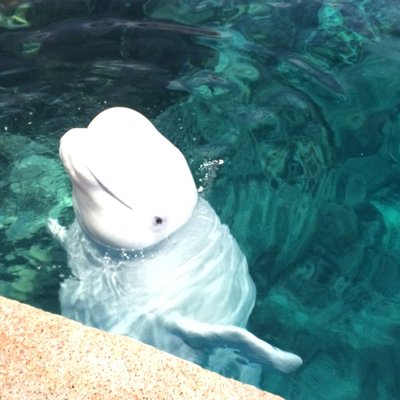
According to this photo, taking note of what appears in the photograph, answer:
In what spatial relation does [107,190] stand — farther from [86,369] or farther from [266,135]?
[266,135]

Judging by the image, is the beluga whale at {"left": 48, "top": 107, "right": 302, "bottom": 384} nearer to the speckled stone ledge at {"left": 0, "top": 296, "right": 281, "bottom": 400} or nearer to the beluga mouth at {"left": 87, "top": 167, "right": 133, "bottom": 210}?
the beluga mouth at {"left": 87, "top": 167, "right": 133, "bottom": 210}

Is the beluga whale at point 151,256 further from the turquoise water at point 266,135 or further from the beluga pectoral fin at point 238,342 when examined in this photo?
the turquoise water at point 266,135

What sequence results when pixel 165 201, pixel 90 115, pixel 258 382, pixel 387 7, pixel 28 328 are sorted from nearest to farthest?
pixel 28 328 < pixel 165 201 < pixel 258 382 < pixel 90 115 < pixel 387 7

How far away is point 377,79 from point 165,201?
3074mm

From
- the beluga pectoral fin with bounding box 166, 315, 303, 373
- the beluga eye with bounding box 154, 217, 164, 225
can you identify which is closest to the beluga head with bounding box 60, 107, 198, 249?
the beluga eye with bounding box 154, 217, 164, 225

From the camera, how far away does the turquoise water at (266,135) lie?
4.89 m

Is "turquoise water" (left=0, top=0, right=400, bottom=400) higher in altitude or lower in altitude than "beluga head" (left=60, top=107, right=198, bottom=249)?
lower

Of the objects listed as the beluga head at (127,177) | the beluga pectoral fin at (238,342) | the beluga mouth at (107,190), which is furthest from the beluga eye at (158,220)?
the beluga pectoral fin at (238,342)

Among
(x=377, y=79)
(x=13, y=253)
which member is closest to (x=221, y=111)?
(x=377, y=79)

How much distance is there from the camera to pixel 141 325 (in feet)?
14.2

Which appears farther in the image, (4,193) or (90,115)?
(90,115)

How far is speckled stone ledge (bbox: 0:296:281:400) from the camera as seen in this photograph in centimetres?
307

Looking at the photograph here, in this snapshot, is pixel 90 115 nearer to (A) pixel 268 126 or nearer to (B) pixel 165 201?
(A) pixel 268 126

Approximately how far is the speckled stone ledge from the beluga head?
94 cm
